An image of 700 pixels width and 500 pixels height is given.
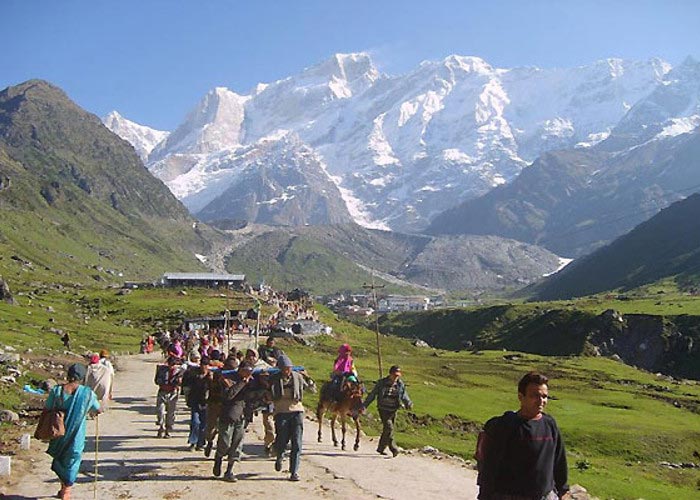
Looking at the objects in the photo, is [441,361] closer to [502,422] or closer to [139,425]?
[139,425]

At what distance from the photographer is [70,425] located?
565 inches

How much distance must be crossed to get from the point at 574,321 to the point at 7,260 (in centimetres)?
14684

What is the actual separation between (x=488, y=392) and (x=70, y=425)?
59.5 m

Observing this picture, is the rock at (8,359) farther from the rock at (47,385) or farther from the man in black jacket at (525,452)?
the man in black jacket at (525,452)

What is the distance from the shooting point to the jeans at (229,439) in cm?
Result: 1875

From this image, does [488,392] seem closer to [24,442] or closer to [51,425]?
[24,442]

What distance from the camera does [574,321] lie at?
15088cm

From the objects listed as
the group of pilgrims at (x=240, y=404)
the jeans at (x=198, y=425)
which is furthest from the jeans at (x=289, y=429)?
the jeans at (x=198, y=425)

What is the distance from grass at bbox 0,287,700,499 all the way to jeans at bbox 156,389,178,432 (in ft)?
23.8

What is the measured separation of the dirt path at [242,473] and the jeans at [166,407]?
2.05 ft

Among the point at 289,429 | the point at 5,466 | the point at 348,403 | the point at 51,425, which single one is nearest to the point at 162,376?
the point at 348,403

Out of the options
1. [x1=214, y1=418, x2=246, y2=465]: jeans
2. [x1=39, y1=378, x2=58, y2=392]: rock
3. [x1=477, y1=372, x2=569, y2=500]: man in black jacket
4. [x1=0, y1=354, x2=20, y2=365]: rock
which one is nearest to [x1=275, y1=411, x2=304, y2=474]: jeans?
[x1=214, y1=418, x2=246, y2=465]: jeans

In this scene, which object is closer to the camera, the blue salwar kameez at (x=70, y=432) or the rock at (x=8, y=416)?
the blue salwar kameez at (x=70, y=432)

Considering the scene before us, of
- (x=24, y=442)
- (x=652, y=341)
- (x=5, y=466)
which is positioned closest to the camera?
(x=5, y=466)
